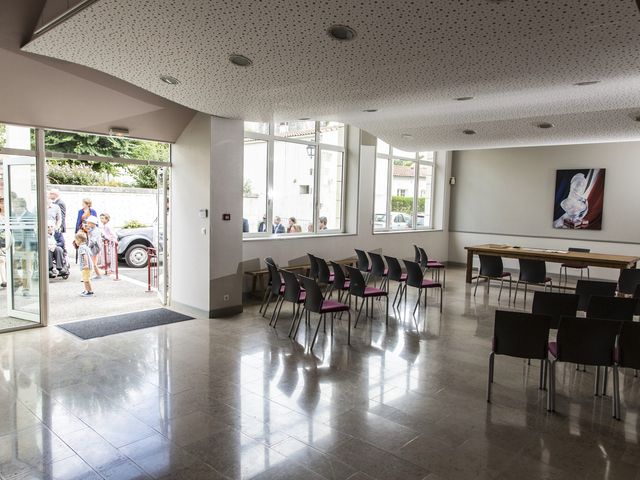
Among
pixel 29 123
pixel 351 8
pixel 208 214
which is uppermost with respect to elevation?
pixel 351 8

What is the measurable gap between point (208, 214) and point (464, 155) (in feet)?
28.5

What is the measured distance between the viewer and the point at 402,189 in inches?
473

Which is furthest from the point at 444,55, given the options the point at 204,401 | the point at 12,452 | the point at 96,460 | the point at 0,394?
the point at 0,394

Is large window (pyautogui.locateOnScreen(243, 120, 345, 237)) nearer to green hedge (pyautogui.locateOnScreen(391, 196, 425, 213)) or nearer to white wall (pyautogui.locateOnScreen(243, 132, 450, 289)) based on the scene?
white wall (pyautogui.locateOnScreen(243, 132, 450, 289))

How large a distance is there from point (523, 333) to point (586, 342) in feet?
1.58

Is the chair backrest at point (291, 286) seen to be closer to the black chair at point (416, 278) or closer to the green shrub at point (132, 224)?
the black chair at point (416, 278)

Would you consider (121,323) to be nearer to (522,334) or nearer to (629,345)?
(522,334)

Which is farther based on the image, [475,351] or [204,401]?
[475,351]

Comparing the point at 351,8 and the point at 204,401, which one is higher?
the point at 351,8

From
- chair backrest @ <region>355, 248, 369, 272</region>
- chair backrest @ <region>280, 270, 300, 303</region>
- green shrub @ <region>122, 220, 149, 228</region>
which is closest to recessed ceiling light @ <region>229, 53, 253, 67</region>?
chair backrest @ <region>280, 270, 300, 303</region>

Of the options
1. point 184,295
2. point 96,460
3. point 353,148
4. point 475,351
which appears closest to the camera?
point 96,460

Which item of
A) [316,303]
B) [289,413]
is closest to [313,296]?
[316,303]

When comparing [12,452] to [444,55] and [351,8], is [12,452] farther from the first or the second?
[444,55]

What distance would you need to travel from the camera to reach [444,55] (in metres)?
3.83
